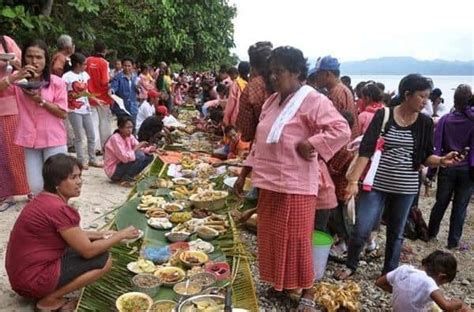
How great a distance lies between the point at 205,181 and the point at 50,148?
241 cm

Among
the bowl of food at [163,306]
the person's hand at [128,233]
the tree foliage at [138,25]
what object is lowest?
the bowl of food at [163,306]

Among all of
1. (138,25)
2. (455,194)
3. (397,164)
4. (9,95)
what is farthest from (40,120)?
(138,25)

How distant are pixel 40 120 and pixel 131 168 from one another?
2.23m

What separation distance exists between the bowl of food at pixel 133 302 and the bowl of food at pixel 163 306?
0.12 feet

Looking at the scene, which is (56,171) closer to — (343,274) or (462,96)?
(343,274)

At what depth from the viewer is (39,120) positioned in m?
4.73

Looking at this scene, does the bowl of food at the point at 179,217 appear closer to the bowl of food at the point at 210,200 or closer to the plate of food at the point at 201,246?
the bowl of food at the point at 210,200

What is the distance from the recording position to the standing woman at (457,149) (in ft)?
17.8

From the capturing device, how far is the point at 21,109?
473cm

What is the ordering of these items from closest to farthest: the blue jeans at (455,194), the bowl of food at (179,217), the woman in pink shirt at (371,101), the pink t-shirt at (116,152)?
the bowl of food at (179,217) → the woman in pink shirt at (371,101) → the blue jeans at (455,194) → the pink t-shirt at (116,152)

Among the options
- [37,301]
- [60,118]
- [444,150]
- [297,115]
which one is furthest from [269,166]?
[444,150]

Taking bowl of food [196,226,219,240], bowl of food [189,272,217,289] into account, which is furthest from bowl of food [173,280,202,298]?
bowl of food [196,226,219,240]

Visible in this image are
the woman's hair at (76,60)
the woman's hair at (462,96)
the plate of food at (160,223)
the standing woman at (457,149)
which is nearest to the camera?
the plate of food at (160,223)

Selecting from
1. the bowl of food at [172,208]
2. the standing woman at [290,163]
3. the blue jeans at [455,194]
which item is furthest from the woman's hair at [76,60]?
the blue jeans at [455,194]
